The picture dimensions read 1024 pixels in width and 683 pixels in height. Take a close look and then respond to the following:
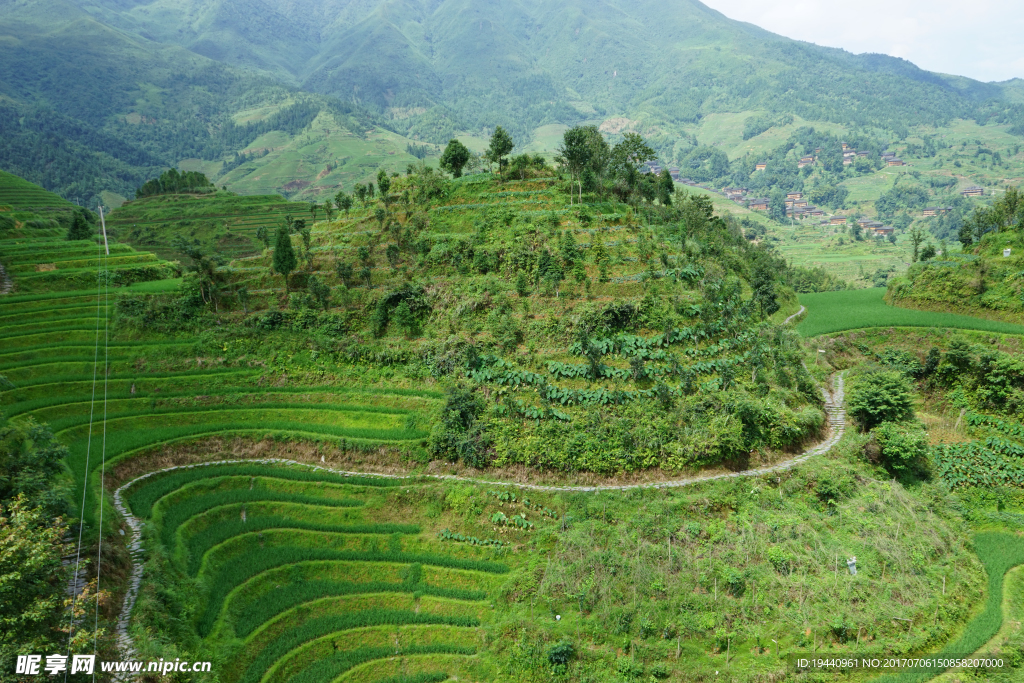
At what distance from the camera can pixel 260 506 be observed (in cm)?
2247

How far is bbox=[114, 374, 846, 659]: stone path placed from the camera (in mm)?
15722

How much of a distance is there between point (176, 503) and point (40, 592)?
8.78 meters

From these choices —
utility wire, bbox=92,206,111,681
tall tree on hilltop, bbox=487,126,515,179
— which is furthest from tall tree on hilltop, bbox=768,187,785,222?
utility wire, bbox=92,206,111,681

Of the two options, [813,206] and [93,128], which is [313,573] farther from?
[93,128]

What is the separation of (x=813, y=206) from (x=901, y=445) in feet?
508

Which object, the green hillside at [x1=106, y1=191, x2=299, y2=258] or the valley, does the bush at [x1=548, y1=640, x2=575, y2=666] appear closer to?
the valley

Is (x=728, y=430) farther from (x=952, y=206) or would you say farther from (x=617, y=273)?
(x=952, y=206)

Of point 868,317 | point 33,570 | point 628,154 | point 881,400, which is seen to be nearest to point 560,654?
point 33,570

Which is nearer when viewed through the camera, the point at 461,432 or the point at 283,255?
the point at 461,432

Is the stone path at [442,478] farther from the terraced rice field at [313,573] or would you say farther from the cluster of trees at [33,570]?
the cluster of trees at [33,570]

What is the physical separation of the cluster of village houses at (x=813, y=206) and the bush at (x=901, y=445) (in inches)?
3086

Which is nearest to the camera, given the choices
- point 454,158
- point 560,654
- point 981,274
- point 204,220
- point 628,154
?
point 560,654

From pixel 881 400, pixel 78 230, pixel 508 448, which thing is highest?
pixel 78 230

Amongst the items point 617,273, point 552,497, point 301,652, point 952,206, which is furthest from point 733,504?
point 952,206
